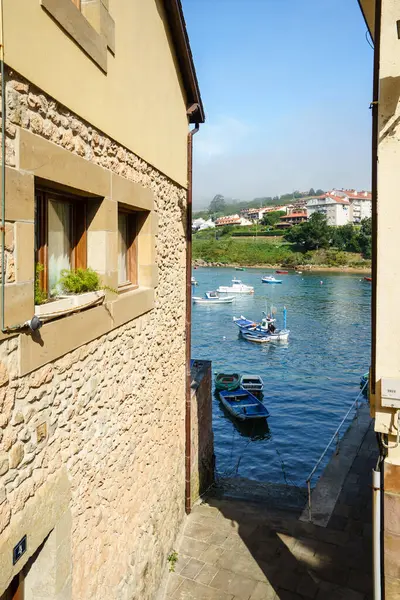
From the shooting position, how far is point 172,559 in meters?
7.04

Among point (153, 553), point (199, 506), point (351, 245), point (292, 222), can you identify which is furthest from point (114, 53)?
point (292, 222)

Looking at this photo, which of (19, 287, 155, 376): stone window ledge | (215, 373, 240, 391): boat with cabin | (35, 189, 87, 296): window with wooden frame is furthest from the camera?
(215, 373, 240, 391): boat with cabin

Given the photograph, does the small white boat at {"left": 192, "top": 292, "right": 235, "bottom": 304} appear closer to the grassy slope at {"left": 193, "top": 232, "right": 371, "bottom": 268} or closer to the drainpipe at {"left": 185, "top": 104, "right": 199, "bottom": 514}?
the grassy slope at {"left": 193, "top": 232, "right": 371, "bottom": 268}

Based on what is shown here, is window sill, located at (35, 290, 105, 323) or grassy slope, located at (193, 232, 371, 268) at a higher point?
grassy slope, located at (193, 232, 371, 268)

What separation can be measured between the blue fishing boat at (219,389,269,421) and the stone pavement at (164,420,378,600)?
10.8 m

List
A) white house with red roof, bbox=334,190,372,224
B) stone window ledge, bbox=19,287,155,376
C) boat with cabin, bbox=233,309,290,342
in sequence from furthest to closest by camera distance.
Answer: white house with red roof, bbox=334,190,372,224 < boat with cabin, bbox=233,309,290,342 < stone window ledge, bbox=19,287,155,376

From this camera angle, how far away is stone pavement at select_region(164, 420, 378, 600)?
6598 millimetres

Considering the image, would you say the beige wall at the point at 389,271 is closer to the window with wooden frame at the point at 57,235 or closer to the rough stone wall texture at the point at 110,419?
the rough stone wall texture at the point at 110,419

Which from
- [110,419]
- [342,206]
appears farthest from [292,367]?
[342,206]

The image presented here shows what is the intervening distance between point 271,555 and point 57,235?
20.6ft

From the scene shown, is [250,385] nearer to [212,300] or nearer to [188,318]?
[188,318]

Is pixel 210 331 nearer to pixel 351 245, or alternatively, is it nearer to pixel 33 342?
pixel 33 342

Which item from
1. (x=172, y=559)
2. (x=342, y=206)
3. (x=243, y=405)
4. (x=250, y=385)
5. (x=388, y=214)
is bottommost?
(x=243, y=405)

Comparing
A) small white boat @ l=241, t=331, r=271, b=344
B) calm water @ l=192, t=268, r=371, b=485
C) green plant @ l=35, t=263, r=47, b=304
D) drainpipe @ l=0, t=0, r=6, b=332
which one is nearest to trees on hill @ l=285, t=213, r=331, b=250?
calm water @ l=192, t=268, r=371, b=485
